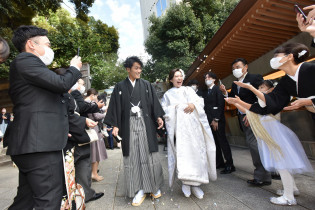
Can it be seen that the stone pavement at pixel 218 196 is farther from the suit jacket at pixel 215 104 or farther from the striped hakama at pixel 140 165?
the suit jacket at pixel 215 104

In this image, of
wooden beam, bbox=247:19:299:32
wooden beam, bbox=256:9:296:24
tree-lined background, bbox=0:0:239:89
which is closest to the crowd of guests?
wooden beam, bbox=256:9:296:24

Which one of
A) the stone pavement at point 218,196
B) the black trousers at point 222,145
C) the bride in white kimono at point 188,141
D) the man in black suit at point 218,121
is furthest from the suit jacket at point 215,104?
the stone pavement at point 218,196

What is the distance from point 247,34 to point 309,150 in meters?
3.06

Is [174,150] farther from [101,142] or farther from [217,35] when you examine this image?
[217,35]

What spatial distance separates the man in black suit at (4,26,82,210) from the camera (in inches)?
63.9

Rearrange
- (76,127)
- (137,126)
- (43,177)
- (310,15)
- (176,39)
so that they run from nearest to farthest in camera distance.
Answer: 1. (43,177)
2. (310,15)
3. (76,127)
4. (137,126)
5. (176,39)

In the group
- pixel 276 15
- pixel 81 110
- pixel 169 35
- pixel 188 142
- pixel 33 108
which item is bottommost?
pixel 188 142

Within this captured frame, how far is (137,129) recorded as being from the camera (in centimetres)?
318

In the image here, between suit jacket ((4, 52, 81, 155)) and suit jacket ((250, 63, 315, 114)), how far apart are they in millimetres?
2225

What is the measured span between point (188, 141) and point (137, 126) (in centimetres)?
85

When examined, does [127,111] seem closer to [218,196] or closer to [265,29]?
[218,196]

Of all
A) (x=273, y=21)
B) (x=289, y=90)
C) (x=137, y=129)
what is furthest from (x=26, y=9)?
(x=289, y=90)

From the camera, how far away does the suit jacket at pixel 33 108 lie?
1.63 m

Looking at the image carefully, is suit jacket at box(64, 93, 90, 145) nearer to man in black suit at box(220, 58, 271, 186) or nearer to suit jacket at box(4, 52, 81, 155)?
suit jacket at box(4, 52, 81, 155)
